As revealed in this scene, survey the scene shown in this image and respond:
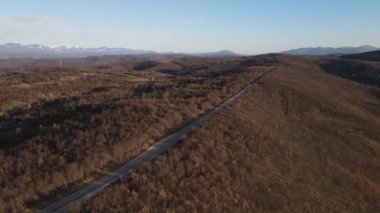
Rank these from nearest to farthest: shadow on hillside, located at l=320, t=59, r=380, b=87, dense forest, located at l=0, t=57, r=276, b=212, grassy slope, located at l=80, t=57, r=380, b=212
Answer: grassy slope, located at l=80, t=57, r=380, b=212
dense forest, located at l=0, t=57, r=276, b=212
shadow on hillside, located at l=320, t=59, r=380, b=87

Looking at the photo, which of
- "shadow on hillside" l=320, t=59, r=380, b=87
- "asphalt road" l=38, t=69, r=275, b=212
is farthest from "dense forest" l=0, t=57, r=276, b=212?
"shadow on hillside" l=320, t=59, r=380, b=87

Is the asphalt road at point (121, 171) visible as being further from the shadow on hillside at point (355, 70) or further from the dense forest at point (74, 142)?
the shadow on hillside at point (355, 70)

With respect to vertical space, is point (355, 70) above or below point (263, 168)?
below

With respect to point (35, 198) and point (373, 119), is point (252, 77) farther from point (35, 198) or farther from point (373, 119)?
point (35, 198)

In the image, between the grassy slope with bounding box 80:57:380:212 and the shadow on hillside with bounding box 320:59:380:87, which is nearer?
the grassy slope with bounding box 80:57:380:212

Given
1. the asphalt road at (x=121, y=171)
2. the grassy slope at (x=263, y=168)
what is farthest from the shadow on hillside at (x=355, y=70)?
the asphalt road at (x=121, y=171)

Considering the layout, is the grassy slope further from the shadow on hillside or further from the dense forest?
the shadow on hillside

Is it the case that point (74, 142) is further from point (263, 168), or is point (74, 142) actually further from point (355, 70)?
point (355, 70)

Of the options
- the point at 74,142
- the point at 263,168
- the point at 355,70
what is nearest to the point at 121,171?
the point at 74,142

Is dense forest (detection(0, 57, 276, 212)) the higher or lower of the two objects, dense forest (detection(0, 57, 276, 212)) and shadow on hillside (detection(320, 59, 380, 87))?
the higher

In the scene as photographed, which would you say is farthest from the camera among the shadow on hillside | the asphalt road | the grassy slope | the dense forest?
the shadow on hillside
